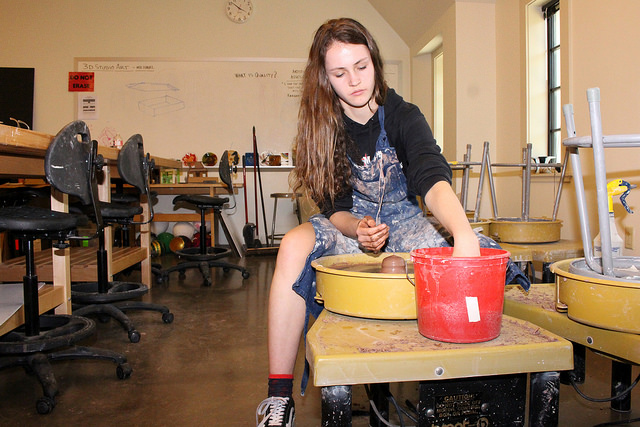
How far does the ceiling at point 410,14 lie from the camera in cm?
480

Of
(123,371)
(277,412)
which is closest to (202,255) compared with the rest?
(123,371)

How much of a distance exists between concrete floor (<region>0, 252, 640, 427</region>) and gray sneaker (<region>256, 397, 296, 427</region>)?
0.35 m

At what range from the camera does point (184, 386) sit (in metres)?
1.72

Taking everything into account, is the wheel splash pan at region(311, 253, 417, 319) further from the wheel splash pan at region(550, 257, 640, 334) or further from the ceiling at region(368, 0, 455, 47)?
the ceiling at region(368, 0, 455, 47)

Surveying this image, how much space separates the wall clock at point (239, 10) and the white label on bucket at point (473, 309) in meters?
5.71

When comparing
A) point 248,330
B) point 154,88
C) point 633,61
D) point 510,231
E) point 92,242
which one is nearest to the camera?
point 510,231

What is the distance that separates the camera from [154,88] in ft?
19.1

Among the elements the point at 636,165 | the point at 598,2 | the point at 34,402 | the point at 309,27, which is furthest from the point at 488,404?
the point at 309,27

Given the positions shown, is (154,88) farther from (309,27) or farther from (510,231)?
(510,231)

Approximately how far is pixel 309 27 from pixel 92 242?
3322mm

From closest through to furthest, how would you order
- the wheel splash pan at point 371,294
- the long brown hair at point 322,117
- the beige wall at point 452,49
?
1. the wheel splash pan at point 371,294
2. the long brown hair at point 322,117
3. the beige wall at point 452,49

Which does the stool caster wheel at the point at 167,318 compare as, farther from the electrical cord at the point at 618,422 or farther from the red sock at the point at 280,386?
the electrical cord at the point at 618,422

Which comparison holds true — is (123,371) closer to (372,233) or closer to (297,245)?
(297,245)

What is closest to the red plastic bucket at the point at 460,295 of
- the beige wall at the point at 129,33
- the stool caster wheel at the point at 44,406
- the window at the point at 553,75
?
the stool caster wheel at the point at 44,406
